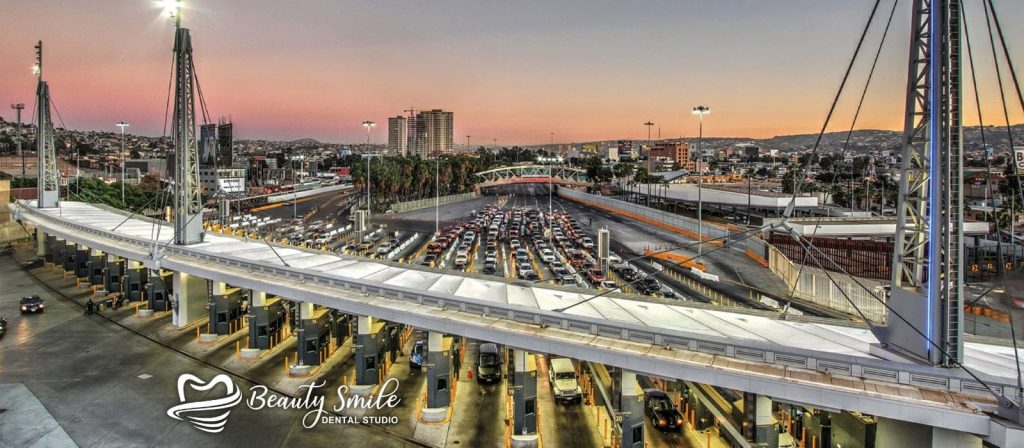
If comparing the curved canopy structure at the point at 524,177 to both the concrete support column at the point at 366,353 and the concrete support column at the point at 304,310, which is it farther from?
the concrete support column at the point at 366,353

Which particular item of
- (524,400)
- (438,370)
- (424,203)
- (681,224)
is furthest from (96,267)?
(424,203)

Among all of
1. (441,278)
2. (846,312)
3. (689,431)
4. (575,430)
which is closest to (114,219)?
(441,278)

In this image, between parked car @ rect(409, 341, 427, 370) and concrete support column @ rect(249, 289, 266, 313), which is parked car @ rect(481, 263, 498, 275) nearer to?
parked car @ rect(409, 341, 427, 370)

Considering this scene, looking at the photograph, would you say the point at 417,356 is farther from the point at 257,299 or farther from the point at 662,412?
the point at 662,412

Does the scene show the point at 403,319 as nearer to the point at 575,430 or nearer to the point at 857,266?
the point at 575,430

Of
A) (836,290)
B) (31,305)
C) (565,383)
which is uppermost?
(836,290)
